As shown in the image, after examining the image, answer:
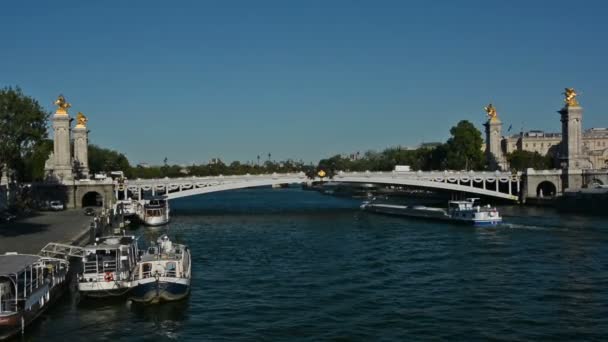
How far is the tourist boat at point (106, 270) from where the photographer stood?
2406cm

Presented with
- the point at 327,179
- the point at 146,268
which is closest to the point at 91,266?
the point at 146,268

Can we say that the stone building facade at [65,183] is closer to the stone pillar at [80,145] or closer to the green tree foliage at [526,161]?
the stone pillar at [80,145]

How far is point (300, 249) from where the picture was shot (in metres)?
37.9

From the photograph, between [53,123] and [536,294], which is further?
[53,123]

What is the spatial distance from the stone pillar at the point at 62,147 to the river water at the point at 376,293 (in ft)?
98.2

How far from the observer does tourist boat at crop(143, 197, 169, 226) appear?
177ft

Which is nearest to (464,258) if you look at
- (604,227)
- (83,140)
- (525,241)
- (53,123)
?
(525,241)

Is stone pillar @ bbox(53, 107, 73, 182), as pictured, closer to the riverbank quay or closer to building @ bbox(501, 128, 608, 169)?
the riverbank quay

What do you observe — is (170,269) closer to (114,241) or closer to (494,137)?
(114,241)

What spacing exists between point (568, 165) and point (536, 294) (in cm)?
5169

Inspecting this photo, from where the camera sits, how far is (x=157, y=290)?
23344mm

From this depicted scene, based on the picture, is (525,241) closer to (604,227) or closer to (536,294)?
(604,227)

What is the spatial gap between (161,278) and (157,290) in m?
0.42

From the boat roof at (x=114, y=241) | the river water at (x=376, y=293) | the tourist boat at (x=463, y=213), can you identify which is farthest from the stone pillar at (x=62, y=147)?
the boat roof at (x=114, y=241)
